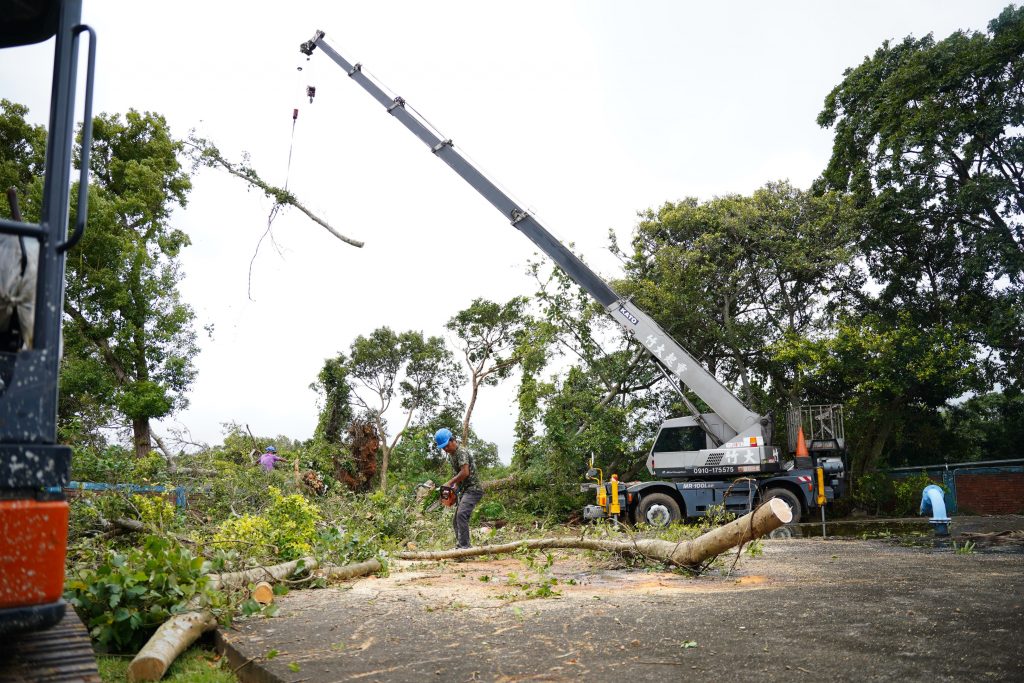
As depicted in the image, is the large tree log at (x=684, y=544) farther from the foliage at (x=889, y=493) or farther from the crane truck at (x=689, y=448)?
the foliage at (x=889, y=493)

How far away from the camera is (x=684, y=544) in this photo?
26.1 ft

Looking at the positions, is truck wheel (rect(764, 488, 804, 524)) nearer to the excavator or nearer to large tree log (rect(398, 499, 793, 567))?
large tree log (rect(398, 499, 793, 567))

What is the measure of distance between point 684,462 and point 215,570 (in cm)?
1178

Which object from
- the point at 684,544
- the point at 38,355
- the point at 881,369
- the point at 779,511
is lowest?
the point at 684,544

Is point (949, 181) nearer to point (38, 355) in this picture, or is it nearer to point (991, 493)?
point (991, 493)

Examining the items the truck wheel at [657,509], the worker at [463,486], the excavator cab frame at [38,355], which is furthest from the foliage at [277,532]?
the truck wheel at [657,509]

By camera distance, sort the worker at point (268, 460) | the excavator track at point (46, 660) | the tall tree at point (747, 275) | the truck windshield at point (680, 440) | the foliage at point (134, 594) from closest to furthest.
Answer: the excavator track at point (46, 660)
the foliage at point (134, 594)
the worker at point (268, 460)
the truck windshield at point (680, 440)
the tall tree at point (747, 275)

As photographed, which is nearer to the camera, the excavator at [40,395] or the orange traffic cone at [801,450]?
the excavator at [40,395]

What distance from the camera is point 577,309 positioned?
2359 centimetres

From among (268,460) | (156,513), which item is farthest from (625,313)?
(156,513)

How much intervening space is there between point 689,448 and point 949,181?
33.3ft

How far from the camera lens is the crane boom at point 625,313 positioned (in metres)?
15.3

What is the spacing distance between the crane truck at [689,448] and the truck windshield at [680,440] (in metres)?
0.02

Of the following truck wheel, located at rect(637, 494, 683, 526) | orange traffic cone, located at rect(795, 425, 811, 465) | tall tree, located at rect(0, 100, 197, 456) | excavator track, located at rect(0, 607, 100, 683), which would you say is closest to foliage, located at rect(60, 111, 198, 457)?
tall tree, located at rect(0, 100, 197, 456)
